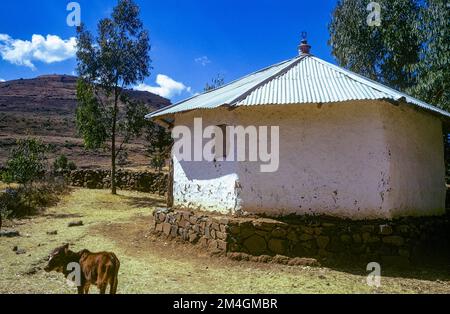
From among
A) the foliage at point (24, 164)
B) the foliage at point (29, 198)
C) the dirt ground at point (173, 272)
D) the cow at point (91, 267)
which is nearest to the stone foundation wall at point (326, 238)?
the dirt ground at point (173, 272)

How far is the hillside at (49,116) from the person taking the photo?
40344 millimetres

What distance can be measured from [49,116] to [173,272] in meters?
62.4

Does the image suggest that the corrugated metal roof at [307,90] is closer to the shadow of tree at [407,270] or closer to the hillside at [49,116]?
the shadow of tree at [407,270]

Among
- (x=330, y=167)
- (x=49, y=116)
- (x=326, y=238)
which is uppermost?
(x=49, y=116)

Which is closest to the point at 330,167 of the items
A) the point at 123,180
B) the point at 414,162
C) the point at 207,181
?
the point at 414,162

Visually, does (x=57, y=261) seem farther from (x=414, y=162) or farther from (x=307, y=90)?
(x=414, y=162)

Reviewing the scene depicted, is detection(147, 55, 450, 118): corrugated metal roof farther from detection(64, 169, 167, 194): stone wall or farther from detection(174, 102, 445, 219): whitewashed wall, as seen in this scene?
detection(64, 169, 167, 194): stone wall

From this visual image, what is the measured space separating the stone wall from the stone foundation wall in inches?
512

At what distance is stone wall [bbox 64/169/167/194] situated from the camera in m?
21.2

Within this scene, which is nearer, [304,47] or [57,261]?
[57,261]

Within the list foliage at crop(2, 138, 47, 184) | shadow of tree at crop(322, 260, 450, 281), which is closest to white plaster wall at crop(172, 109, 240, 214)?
shadow of tree at crop(322, 260, 450, 281)

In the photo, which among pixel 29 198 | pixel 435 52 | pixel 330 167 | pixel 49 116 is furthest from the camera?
pixel 49 116

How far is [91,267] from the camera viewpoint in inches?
194

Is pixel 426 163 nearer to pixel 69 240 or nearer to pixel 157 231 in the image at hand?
pixel 157 231
